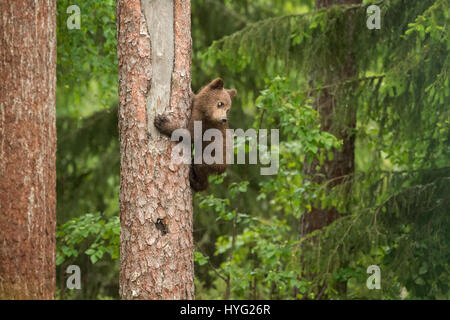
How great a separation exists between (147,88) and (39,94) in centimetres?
134

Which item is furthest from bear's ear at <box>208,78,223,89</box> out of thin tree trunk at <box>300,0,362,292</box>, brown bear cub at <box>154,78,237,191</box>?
thin tree trunk at <box>300,0,362,292</box>

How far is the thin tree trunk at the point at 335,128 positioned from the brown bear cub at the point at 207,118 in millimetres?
2710

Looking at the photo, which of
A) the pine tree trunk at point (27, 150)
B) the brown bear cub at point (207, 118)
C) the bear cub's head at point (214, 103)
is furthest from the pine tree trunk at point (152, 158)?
the pine tree trunk at point (27, 150)

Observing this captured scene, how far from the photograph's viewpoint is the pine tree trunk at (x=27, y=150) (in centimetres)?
475

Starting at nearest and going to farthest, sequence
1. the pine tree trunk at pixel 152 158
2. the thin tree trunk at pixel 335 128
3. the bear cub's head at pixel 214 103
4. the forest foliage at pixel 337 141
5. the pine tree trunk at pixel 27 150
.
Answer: the pine tree trunk at pixel 152 158, the bear cub's head at pixel 214 103, the pine tree trunk at pixel 27 150, the forest foliage at pixel 337 141, the thin tree trunk at pixel 335 128

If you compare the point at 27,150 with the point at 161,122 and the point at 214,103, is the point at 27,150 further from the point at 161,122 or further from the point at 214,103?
the point at 214,103

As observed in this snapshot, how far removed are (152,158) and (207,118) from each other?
0.78 m

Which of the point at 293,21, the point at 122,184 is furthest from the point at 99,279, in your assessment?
the point at 122,184

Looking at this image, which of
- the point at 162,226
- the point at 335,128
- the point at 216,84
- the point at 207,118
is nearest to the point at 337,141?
the point at 335,128

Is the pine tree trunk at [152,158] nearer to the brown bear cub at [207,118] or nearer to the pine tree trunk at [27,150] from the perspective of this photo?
the brown bear cub at [207,118]

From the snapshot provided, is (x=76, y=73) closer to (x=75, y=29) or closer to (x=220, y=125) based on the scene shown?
(x=75, y=29)

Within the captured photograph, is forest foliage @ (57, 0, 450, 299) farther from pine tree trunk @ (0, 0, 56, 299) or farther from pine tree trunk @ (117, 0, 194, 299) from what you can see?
pine tree trunk @ (117, 0, 194, 299)

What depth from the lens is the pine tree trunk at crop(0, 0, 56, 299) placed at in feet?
15.6

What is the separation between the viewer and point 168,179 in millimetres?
4094
